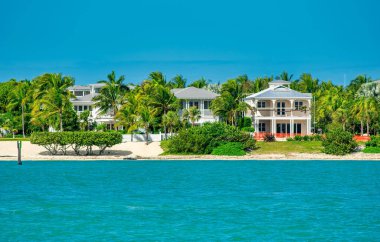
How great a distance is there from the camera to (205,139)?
225 feet

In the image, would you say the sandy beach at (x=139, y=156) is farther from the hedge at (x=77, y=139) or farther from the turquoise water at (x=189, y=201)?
the turquoise water at (x=189, y=201)

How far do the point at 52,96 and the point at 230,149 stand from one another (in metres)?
22.3

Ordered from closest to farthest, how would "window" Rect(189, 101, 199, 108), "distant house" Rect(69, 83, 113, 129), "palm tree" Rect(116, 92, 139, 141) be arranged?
"palm tree" Rect(116, 92, 139, 141) → "window" Rect(189, 101, 199, 108) → "distant house" Rect(69, 83, 113, 129)

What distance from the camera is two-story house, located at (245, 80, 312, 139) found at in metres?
82.6

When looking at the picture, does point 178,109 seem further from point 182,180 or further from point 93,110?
point 182,180

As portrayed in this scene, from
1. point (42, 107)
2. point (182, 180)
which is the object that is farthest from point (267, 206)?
point (42, 107)

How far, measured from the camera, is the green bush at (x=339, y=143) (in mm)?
67812

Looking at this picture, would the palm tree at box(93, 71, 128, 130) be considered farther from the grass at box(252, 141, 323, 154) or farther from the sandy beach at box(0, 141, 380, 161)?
the grass at box(252, 141, 323, 154)

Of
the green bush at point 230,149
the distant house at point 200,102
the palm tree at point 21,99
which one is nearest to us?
the green bush at point 230,149

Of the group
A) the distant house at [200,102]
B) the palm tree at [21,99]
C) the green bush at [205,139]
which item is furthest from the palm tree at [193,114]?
the palm tree at [21,99]

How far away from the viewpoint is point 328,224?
33188 mm

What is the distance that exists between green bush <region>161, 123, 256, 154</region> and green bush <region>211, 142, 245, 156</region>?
357 millimetres

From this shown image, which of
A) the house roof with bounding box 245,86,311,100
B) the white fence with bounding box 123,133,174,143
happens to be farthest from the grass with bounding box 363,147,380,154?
the white fence with bounding box 123,133,174,143

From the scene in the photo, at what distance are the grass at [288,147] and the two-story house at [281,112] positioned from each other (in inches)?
371
